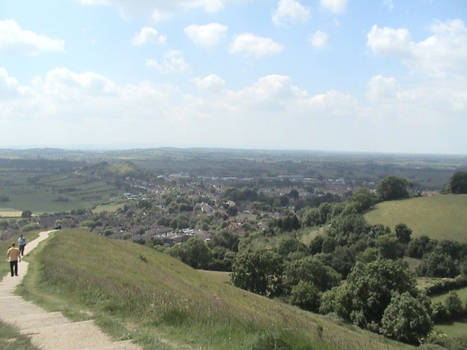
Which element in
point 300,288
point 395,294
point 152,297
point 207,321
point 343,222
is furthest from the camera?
point 343,222

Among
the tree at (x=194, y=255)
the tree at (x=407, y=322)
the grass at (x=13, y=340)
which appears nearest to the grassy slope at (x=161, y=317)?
the grass at (x=13, y=340)

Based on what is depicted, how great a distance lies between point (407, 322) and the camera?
33625 millimetres

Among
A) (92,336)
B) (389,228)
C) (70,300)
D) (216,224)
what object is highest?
(92,336)

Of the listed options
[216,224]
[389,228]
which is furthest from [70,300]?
[216,224]

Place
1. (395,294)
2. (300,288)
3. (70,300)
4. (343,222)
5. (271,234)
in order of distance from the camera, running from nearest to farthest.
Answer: (70,300)
(395,294)
(300,288)
(343,222)
(271,234)

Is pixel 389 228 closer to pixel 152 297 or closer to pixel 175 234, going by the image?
pixel 175 234

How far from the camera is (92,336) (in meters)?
9.85

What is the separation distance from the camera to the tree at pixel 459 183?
11038 centimetres

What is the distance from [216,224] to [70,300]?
116 metres

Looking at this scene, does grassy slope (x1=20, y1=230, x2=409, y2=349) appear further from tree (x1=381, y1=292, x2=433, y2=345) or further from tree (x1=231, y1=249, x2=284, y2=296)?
tree (x1=231, y1=249, x2=284, y2=296)

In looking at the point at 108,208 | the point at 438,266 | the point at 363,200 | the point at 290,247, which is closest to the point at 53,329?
the point at 438,266

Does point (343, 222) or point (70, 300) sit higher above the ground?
point (70, 300)

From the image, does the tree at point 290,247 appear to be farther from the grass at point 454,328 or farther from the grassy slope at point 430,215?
the grass at point 454,328

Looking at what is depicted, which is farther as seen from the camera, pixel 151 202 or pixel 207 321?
pixel 151 202
